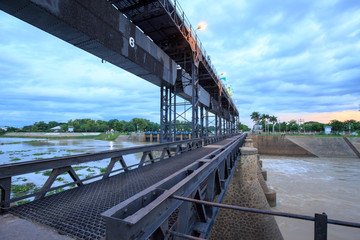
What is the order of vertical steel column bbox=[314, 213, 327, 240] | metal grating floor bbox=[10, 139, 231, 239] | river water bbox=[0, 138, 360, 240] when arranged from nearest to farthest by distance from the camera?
vertical steel column bbox=[314, 213, 327, 240], metal grating floor bbox=[10, 139, 231, 239], river water bbox=[0, 138, 360, 240]

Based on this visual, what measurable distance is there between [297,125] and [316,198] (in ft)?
420

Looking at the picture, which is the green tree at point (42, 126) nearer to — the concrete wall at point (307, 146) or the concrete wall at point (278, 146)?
the concrete wall at point (278, 146)

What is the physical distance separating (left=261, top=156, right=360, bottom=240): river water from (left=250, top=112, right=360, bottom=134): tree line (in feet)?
239

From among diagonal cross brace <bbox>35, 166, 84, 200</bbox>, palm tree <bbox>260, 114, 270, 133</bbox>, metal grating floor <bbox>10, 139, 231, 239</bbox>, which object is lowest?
metal grating floor <bbox>10, 139, 231, 239</bbox>

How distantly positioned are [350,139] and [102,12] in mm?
62326

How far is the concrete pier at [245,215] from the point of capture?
931 cm

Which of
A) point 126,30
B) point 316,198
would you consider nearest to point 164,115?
point 126,30

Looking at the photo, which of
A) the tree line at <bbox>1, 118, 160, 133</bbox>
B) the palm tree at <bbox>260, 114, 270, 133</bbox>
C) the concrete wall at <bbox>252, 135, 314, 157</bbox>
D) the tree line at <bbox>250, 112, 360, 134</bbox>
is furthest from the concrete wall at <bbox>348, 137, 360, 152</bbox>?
the tree line at <bbox>1, 118, 160, 133</bbox>

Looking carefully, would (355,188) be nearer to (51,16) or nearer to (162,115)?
(162,115)

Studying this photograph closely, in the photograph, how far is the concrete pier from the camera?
30.6 ft

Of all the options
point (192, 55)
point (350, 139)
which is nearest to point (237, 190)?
point (192, 55)

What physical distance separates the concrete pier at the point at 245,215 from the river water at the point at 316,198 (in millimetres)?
4125

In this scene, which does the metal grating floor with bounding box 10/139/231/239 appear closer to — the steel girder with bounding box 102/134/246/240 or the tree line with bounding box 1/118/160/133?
the steel girder with bounding box 102/134/246/240

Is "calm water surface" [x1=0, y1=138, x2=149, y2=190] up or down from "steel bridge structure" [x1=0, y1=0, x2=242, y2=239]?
down
